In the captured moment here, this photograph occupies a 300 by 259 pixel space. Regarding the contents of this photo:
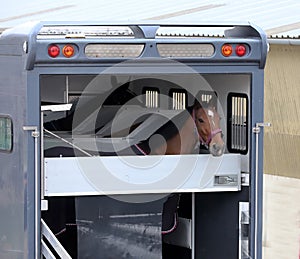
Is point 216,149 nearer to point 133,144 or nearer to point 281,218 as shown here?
point 133,144

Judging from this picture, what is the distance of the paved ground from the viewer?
35.1 ft

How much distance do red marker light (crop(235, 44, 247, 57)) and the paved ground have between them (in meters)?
3.83

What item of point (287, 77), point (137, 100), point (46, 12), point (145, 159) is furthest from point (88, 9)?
Result: point (145, 159)

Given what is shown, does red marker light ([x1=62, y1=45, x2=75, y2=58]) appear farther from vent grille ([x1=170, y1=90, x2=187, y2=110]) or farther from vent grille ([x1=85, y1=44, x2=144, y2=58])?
vent grille ([x1=170, y1=90, x2=187, y2=110])

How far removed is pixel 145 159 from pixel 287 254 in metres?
3.99

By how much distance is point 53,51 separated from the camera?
6.64m

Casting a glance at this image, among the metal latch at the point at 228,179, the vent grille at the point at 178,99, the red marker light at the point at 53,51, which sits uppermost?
the red marker light at the point at 53,51

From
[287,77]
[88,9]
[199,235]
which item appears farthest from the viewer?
[88,9]

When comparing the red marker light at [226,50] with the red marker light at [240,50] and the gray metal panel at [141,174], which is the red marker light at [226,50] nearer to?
the red marker light at [240,50]

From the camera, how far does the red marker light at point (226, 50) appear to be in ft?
22.9

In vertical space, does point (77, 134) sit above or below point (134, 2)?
below

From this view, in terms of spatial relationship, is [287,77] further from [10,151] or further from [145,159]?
[10,151]

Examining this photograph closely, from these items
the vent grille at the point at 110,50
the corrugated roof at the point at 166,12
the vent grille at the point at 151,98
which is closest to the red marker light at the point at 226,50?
the vent grille at the point at 110,50

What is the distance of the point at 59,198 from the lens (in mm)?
7324
